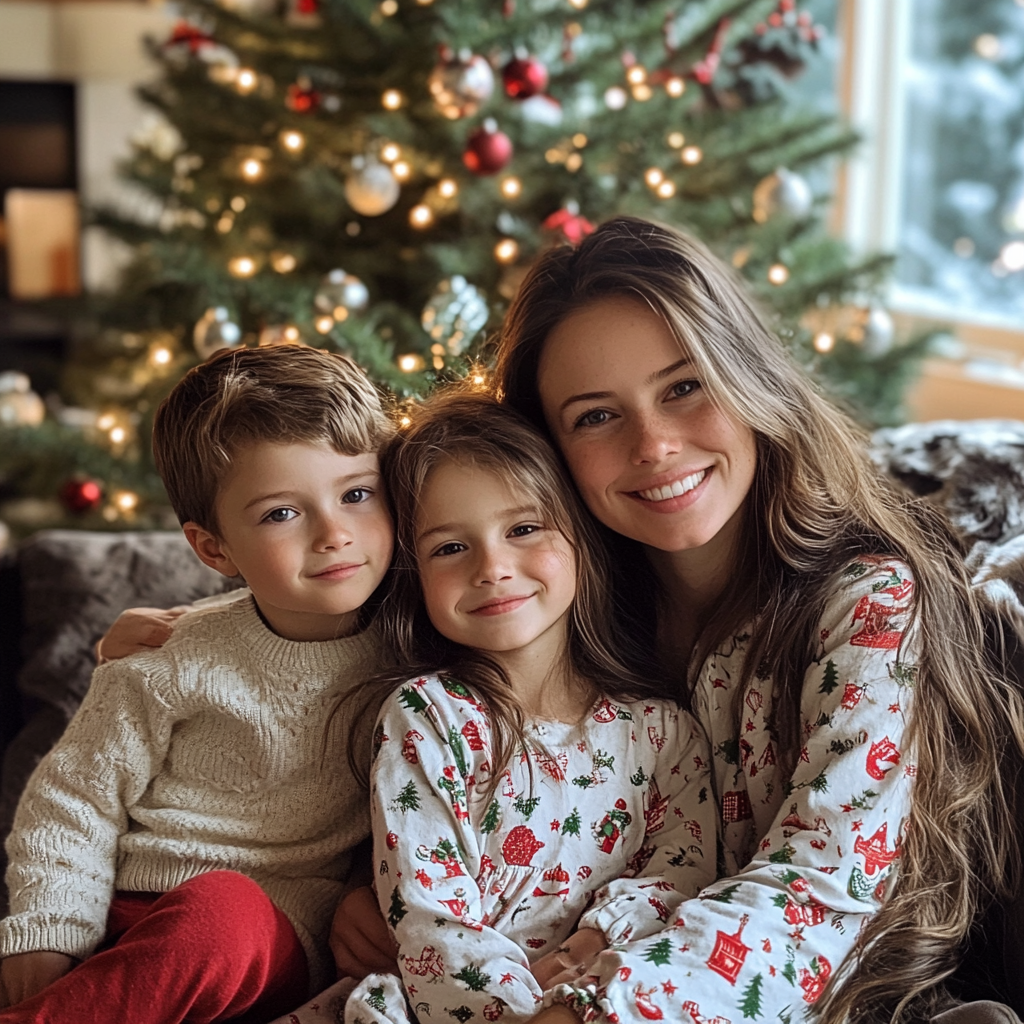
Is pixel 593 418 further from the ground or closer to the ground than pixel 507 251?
closer to the ground

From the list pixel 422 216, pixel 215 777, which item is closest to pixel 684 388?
pixel 215 777

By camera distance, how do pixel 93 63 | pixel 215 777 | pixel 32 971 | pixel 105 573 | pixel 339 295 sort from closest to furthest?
pixel 32 971
pixel 215 777
pixel 105 573
pixel 339 295
pixel 93 63

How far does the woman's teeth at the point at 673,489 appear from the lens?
1310 mm

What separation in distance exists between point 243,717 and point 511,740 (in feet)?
0.95

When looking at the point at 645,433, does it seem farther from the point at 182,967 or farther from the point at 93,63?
the point at 93,63

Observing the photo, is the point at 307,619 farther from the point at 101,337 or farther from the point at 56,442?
the point at 101,337

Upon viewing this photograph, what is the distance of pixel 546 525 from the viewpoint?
132 centimetres

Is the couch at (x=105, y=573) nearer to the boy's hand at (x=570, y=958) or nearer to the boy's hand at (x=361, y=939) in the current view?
the boy's hand at (x=361, y=939)

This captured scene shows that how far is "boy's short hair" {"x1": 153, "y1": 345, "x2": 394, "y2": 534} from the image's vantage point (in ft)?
4.24

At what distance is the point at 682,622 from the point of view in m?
1.48

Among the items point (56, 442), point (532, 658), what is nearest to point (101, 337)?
point (56, 442)

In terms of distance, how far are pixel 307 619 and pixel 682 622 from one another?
433 mm

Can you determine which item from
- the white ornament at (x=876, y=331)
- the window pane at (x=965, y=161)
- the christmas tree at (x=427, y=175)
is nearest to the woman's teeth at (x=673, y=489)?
the christmas tree at (x=427, y=175)

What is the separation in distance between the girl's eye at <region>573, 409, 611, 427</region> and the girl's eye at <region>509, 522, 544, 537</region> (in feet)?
0.41
